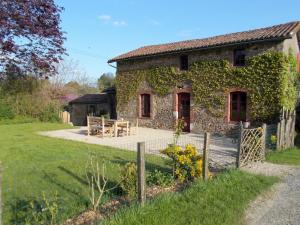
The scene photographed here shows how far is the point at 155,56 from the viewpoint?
66.1 ft

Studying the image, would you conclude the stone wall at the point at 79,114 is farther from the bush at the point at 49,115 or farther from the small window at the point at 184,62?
the small window at the point at 184,62

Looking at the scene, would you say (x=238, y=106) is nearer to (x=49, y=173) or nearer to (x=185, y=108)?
(x=185, y=108)

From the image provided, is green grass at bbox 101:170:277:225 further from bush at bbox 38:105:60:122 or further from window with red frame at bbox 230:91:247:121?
bush at bbox 38:105:60:122

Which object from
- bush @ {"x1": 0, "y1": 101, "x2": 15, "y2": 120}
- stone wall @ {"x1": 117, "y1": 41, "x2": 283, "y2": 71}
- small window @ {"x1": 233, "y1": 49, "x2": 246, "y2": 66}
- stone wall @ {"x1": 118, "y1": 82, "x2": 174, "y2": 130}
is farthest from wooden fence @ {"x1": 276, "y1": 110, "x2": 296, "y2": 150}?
bush @ {"x1": 0, "y1": 101, "x2": 15, "y2": 120}

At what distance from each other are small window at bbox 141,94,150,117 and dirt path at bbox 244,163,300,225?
42.9 feet

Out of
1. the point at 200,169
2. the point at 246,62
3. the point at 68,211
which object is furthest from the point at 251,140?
the point at 246,62

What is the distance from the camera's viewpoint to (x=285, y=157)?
34.2 feet

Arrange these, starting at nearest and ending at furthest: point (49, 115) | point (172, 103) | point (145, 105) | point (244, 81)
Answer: point (244, 81) → point (172, 103) → point (145, 105) → point (49, 115)

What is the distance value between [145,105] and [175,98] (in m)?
2.70

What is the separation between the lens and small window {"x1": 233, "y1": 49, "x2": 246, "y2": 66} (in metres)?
16.4

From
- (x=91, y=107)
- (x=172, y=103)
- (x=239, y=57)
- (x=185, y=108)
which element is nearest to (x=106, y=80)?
(x=91, y=107)

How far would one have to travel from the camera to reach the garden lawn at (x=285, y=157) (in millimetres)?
9756

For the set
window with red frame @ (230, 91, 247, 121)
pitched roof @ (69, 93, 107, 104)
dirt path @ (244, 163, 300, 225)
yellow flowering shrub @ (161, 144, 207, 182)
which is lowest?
dirt path @ (244, 163, 300, 225)

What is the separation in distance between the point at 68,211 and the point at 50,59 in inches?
373
